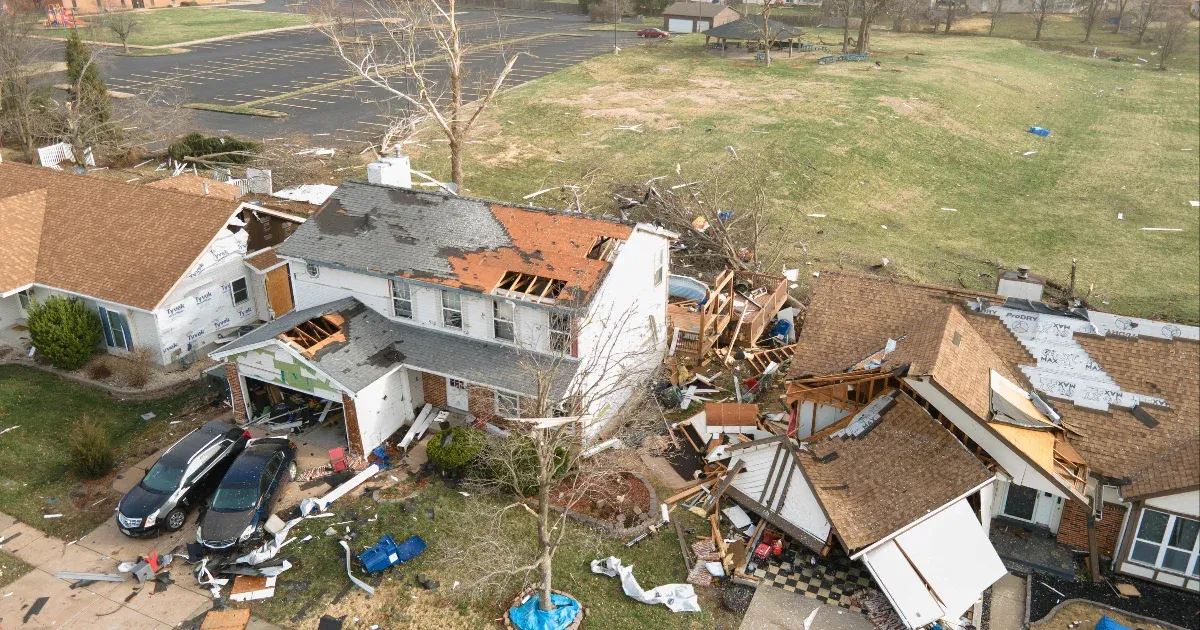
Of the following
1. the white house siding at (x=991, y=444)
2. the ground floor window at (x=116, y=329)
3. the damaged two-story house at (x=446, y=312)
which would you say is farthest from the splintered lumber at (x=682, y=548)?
the ground floor window at (x=116, y=329)

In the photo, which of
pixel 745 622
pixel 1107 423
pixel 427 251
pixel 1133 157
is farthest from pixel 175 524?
pixel 1133 157

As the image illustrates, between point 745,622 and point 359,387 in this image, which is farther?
point 359,387

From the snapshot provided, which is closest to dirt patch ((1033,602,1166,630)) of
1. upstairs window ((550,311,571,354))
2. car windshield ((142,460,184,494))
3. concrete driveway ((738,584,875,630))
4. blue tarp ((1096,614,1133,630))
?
blue tarp ((1096,614,1133,630))

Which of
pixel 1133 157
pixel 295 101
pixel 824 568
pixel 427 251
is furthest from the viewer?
pixel 295 101

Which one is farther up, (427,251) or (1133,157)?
(427,251)

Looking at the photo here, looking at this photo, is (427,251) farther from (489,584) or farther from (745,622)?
(745,622)

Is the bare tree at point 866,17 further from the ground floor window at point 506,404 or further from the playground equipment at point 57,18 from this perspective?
the playground equipment at point 57,18
